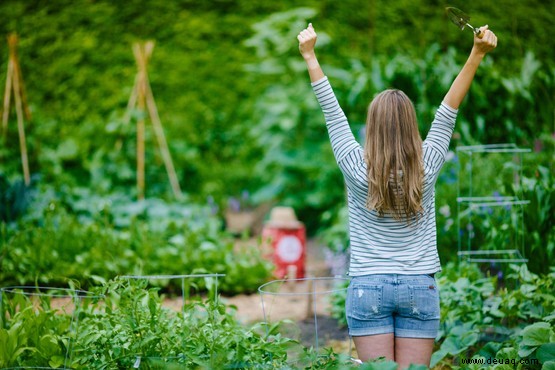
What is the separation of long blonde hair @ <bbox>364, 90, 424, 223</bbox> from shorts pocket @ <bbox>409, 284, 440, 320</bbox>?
213mm

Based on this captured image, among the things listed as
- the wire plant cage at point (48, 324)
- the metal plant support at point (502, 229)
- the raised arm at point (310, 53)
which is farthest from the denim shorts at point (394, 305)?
the metal plant support at point (502, 229)

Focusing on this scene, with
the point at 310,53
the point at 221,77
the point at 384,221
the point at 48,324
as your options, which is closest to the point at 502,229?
the point at 384,221

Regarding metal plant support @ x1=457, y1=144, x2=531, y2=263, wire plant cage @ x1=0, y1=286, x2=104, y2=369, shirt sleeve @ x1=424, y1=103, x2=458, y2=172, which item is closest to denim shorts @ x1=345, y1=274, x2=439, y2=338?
shirt sleeve @ x1=424, y1=103, x2=458, y2=172

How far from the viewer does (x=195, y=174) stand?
7461 mm

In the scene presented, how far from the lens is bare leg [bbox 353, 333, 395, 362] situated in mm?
2109

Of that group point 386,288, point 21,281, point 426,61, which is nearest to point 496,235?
point 386,288

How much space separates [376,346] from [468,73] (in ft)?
2.97

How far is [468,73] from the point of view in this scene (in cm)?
217

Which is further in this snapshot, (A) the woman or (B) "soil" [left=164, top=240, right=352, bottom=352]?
(B) "soil" [left=164, top=240, right=352, bottom=352]

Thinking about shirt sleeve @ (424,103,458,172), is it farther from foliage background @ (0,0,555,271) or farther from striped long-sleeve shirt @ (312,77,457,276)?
foliage background @ (0,0,555,271)

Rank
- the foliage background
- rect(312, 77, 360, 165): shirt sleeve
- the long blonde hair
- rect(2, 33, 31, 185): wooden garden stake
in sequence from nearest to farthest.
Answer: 1. the long blonde hair
2. rect(312, 77, 360, 165): shirt sleeve
3. rect(2, 33, 31, 185): wooden garden stake
4. the foliage background

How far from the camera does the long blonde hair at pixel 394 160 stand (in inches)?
81.9

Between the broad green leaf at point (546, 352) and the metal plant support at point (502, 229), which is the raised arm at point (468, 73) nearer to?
the broad green leaf at point (546, 352)

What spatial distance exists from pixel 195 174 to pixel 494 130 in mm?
3423
